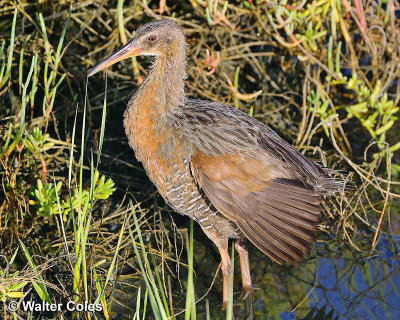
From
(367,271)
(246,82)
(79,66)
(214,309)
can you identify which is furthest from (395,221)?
(79,66)

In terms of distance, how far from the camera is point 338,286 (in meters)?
4.18

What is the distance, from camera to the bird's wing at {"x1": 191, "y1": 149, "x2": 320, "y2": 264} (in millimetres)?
3617

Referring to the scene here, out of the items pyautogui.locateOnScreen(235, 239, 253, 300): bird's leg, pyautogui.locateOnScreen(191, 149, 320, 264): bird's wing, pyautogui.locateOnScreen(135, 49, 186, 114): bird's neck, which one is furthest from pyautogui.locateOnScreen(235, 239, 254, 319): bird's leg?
pyautogui.locateOnScreen(135, 49, 186, 114): bird's neck

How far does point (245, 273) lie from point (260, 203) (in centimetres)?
72

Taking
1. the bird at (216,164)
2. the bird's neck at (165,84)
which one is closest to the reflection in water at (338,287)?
the bird at (216,164)

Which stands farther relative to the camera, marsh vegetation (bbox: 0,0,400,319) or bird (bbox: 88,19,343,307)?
marsh vegetation (bbox: 0,0,400,319)

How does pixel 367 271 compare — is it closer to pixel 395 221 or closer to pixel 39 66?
pixel 395 221

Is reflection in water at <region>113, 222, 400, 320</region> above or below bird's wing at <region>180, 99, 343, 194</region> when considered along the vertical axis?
below

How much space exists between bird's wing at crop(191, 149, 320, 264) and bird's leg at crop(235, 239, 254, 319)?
1.92 feet

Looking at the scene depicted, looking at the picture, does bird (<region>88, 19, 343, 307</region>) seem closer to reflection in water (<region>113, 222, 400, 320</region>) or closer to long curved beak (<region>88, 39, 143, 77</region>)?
long curved beak (<region>88, 39, 143, 77</region>)

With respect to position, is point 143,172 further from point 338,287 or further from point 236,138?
point 338,287

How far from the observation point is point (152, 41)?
3.85 metres

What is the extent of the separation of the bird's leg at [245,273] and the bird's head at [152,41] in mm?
1342

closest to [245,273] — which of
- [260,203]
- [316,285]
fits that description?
[316,285]
